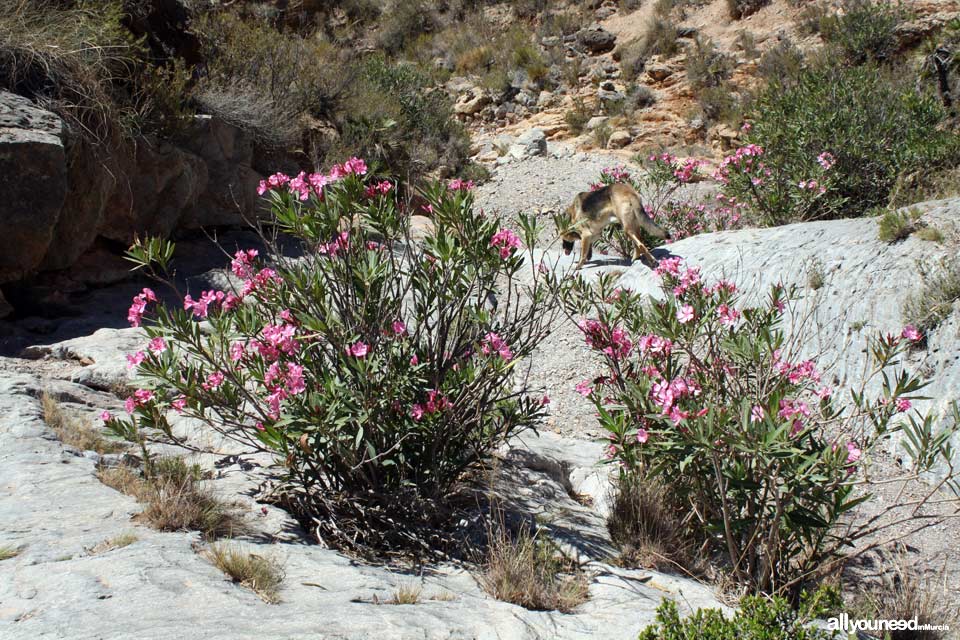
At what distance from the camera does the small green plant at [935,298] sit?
17.5ft

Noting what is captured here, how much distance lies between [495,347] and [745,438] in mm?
1261

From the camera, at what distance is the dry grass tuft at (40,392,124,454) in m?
3.83

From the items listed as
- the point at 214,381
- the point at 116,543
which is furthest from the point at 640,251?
the point at 116,543

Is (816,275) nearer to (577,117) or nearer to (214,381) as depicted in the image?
(214,381)

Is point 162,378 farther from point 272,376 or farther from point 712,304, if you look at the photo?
point 712,304

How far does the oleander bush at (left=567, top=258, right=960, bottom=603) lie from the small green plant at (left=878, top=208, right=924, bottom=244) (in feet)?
10.3

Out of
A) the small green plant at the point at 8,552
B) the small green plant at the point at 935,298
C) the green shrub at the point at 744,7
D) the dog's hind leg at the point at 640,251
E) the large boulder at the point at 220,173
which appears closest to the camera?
the small green plant at the point at 8,552

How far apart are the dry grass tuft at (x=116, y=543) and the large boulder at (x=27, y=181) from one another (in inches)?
178

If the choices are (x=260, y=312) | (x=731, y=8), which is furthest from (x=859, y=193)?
(x=731, y=8)

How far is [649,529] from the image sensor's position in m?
3.58

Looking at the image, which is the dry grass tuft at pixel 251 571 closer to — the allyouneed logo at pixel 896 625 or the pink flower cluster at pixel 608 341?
the pink flower cluster at pixel 608 341

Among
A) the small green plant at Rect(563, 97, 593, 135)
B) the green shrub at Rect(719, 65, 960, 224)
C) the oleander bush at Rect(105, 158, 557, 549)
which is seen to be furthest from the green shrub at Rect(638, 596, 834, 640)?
the small green plant at Rect(563, 97, 593, 135)

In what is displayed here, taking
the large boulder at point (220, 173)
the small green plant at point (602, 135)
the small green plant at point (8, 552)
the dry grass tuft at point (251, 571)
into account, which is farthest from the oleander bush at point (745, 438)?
the small green plant at point (602, 135)

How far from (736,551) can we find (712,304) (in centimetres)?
123
